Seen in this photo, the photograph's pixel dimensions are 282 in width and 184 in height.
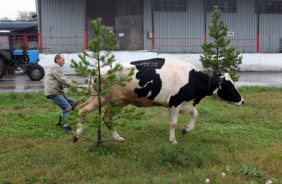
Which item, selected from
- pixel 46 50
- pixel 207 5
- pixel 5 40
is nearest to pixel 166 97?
pixel 5 40

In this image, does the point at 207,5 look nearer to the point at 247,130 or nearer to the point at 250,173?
the point at 247,130

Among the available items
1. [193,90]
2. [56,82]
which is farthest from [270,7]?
[56,82]

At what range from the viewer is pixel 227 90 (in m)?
6.98

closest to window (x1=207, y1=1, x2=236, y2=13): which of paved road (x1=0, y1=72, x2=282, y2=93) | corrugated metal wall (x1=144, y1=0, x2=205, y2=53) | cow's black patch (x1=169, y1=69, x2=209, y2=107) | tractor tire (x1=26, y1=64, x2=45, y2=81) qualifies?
corrugated metal wall (x1=144, y1=0, x2=205, y2=53)

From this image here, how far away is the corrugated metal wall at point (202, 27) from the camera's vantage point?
24.0 metres

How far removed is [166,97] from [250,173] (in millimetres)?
2223

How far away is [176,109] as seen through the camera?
650cm

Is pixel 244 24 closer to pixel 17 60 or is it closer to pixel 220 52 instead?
pixel 220 52

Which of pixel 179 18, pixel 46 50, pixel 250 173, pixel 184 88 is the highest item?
pixel 179 18

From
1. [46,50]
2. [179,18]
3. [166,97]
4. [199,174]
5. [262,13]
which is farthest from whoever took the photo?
[262,13]

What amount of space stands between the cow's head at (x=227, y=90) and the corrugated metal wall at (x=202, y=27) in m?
17.1

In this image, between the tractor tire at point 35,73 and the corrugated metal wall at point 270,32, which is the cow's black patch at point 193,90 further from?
the corrugated metal wall at point 270,32

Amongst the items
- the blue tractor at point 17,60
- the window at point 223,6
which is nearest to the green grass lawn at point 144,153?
the blue tractor at point 17,60

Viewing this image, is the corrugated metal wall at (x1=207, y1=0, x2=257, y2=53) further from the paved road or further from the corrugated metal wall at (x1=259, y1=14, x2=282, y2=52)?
the paved road
